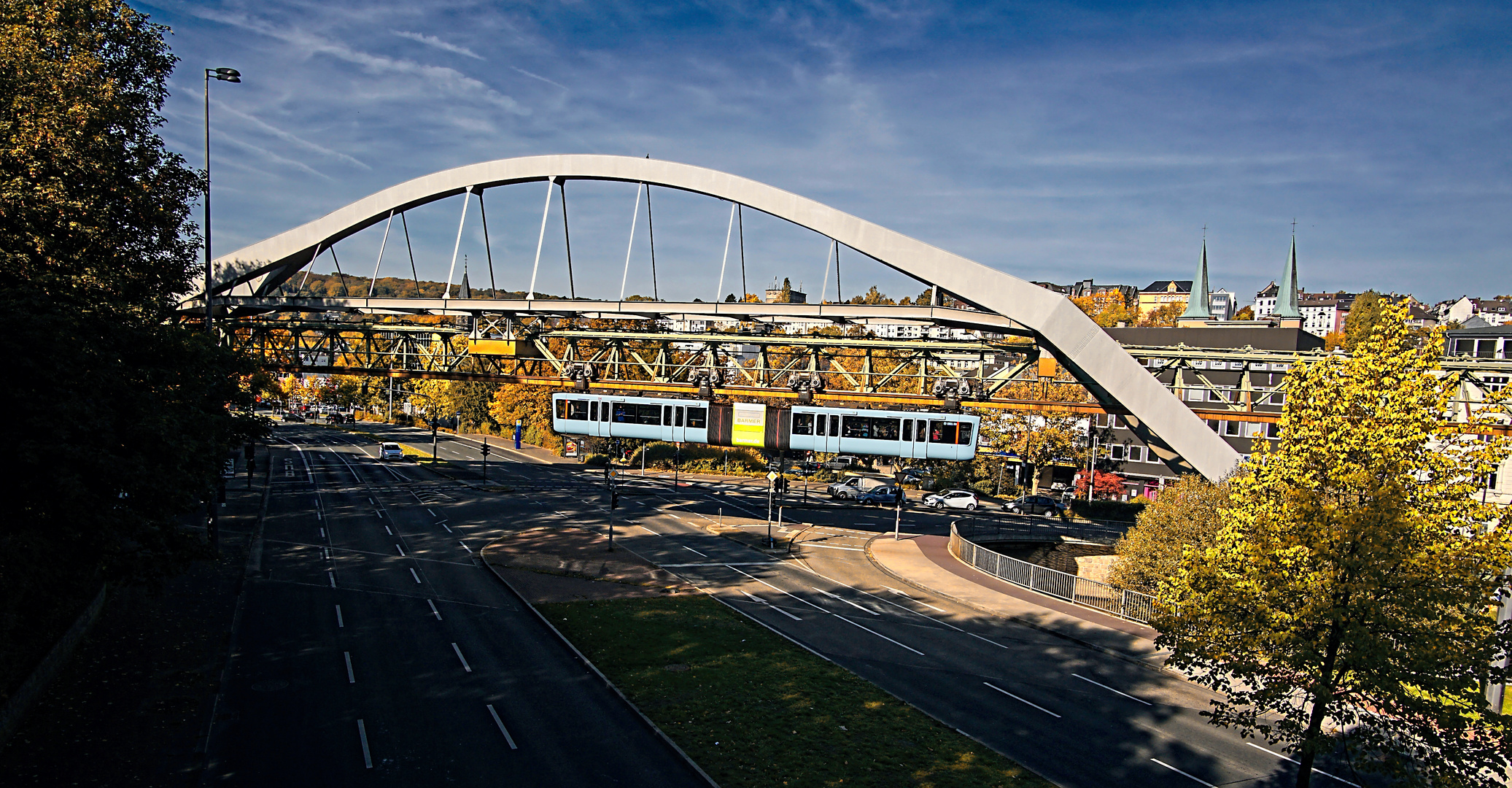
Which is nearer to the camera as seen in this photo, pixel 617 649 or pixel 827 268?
pixel 617 649

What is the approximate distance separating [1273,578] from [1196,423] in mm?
19416

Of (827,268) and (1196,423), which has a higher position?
(827,268)

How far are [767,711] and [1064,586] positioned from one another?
1848cm

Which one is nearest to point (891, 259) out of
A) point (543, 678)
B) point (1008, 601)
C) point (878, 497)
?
point (1008, 601)

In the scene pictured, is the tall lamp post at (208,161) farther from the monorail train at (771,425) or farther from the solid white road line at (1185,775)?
the solid white road line at (1185,775)

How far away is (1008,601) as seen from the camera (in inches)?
1215

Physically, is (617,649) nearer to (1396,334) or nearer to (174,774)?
(174,774)

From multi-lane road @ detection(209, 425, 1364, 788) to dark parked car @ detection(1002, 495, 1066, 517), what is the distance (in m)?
24.6

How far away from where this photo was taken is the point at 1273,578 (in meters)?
12.5

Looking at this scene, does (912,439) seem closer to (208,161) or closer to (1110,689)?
(1110,689)

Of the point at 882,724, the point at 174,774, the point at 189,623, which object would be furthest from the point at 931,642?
the point at 189,623

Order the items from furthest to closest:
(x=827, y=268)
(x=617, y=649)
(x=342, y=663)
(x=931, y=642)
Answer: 1. (x=827, y=268)
2. (x=931, y=642)
3. (x=617, y=649)
4. (x=342, y=663)

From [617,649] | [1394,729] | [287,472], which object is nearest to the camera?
[1394,729]

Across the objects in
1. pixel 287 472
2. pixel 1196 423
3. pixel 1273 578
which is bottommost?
pixel 287 472
